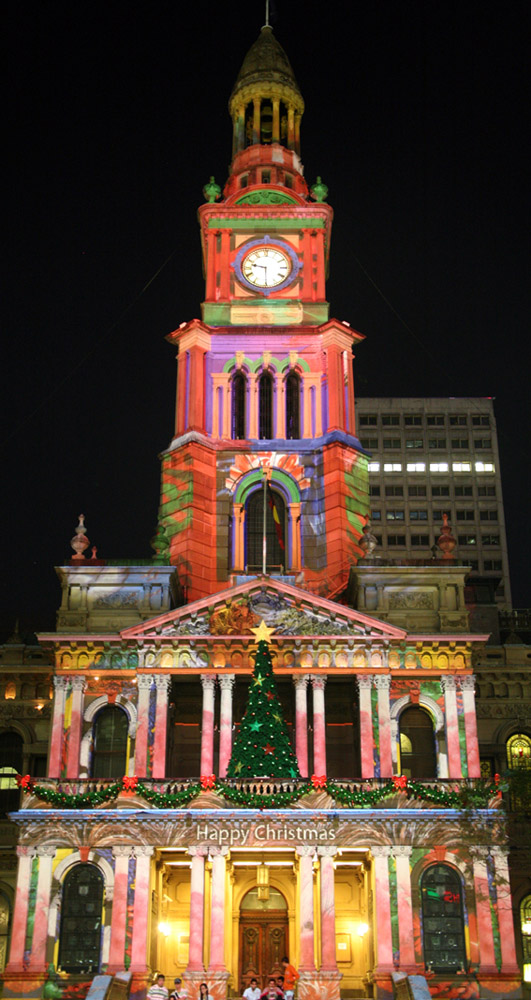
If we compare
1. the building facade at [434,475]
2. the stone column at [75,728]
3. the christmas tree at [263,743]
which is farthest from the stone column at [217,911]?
the building facade at [434,475]

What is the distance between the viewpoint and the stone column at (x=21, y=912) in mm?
43594

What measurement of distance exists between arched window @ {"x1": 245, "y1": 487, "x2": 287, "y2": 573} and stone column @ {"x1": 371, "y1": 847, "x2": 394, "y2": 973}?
15.4 metres

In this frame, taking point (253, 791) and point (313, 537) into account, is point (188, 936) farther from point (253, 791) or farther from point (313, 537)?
point (313, 537)

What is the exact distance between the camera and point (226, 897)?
44.7 meters

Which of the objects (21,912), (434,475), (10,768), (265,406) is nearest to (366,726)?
(21,912)

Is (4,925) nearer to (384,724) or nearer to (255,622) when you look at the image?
(255,622)

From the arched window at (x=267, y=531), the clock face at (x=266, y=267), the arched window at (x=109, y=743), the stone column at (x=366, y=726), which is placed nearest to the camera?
the stone column at (x=366, y=726)

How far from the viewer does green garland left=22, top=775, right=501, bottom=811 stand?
44.2m

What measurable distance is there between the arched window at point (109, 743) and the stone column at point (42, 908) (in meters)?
4.75

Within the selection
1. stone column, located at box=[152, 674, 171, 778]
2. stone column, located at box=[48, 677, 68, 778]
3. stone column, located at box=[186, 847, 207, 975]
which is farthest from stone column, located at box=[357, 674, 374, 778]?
stone column, located at box=[48, 677, 68, 778]

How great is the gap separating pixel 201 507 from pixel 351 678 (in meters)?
11.6

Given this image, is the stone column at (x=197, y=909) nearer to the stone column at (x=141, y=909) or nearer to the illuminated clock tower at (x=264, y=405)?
the stone column at (x=141, y=909)

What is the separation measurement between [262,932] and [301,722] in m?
8.14

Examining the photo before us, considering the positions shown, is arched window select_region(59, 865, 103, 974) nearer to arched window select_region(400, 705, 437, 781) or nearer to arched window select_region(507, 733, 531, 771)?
arched window select_region(400, 705, 437, 781)
